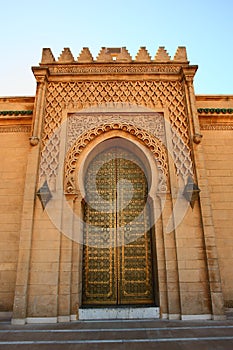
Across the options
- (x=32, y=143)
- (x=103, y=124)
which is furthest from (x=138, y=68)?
(x=32, y=143)

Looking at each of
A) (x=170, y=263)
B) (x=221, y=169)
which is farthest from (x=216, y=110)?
(x=170, y=263)

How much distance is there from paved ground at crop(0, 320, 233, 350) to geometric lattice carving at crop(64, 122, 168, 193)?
2.74 metres

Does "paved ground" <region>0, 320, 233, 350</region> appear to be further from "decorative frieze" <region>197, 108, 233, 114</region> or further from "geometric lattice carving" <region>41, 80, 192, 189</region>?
"decorative frieze" <region>197, 108, 233, 114</region>

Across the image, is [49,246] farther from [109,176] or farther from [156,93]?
[156,93]

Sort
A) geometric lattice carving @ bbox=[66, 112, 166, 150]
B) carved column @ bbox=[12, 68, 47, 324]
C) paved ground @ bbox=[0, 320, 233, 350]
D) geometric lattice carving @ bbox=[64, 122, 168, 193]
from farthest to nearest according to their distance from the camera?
geometric lattice carving @ bbox=[66, 112, 166, 150] → geometric lattice carving @ bbox=[64, 122, 168, 193] → carved column @ bbox=[12, 68, 47, 324] → paved ground @ bbox=[0, 320, 233, 350]

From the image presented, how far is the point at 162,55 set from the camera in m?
6.89

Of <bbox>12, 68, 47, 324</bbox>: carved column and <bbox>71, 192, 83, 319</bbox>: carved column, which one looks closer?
<bbox>12, 68, 47, 324</bbox>: carved column

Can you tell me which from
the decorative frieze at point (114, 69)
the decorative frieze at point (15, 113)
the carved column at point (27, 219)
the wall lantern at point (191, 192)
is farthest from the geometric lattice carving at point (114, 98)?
the wall lantern at point (191, 192)

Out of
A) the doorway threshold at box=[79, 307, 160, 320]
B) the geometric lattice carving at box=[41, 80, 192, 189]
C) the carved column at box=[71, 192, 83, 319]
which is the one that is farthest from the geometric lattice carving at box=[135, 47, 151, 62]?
the doorway threshold at box=[79, 307, 160, 320]

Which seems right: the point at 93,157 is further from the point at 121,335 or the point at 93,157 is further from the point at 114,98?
the point at 121,335

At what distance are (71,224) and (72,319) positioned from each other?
76.0 inches

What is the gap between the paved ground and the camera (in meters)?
3.44

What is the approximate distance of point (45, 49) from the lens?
6.89 m

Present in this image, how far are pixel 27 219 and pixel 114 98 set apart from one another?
152 inches
